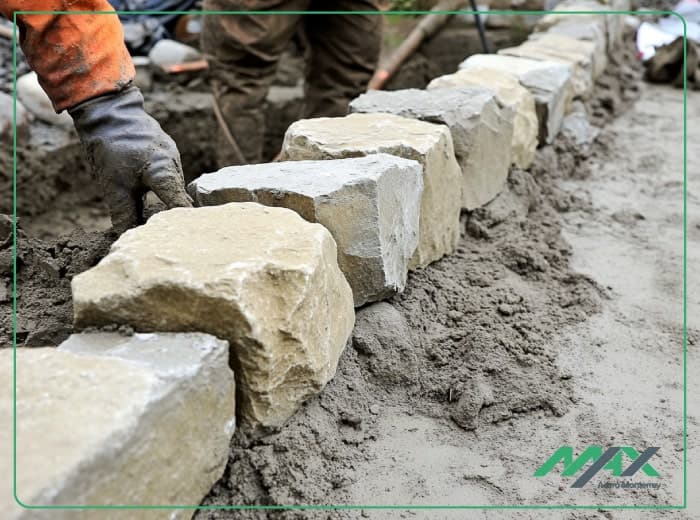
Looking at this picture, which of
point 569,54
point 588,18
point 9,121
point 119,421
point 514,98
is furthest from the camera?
point 588,18

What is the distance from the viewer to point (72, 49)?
2.19m

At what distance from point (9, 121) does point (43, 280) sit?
2918 millimetres

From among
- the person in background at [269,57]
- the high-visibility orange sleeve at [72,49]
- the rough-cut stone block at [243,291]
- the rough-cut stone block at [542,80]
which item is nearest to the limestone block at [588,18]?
the rough-cut stone block at [542,80]

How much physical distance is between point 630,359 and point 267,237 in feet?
3.87

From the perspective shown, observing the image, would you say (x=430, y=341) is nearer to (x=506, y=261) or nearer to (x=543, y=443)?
(x=543, y=443)

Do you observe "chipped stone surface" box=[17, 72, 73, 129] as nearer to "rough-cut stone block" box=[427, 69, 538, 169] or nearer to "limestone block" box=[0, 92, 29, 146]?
"limestone block" box=[0, 92, 29, 146]

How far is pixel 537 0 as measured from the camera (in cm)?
616

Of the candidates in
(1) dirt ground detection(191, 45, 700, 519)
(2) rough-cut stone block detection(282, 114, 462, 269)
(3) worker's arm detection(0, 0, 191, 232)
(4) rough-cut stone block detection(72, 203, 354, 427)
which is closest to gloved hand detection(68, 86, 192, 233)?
(3) worker's arm detection(0, 0, 191, 232)

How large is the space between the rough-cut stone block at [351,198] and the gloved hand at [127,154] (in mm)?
88

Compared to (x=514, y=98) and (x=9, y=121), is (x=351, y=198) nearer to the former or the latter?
(x=514, y=98)

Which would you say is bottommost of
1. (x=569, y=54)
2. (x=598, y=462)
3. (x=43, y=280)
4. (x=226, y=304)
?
(x=598, y=462)

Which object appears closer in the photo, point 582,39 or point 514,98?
point 514,98

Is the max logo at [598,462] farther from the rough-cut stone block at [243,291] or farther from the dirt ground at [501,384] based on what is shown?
the rough-cut stone block at [243,291]

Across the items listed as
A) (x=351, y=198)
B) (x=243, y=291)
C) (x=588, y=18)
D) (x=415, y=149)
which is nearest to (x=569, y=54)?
(x=588, y=18)
